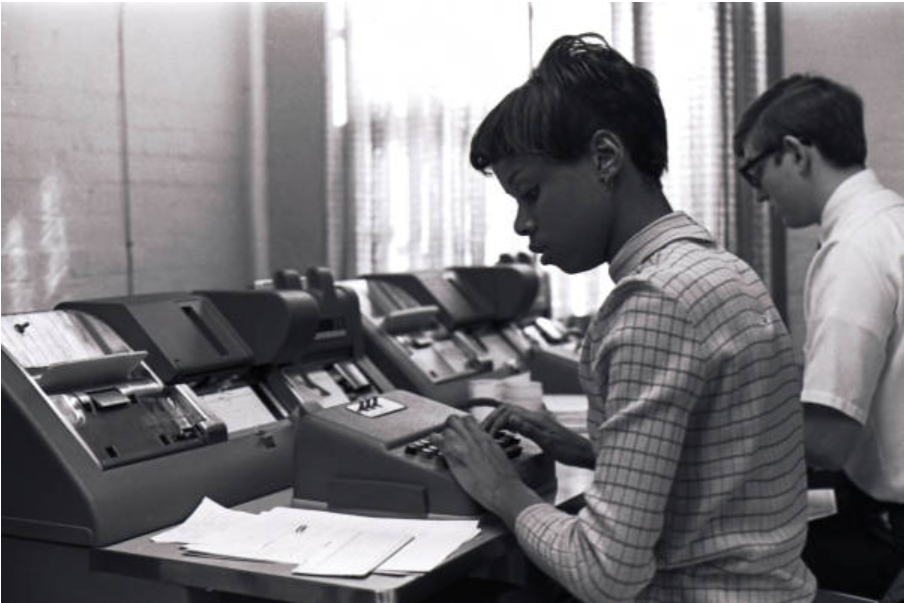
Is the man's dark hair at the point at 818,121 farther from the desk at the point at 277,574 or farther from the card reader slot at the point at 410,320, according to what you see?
the desk at the point at 277,574

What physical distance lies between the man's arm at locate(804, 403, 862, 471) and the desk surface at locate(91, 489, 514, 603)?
69cm

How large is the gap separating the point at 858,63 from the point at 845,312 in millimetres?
1894

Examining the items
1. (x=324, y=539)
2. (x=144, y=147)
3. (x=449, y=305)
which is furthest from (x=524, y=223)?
(x=144, y=147)

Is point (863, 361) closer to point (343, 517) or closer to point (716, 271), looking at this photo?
point (716, 271)

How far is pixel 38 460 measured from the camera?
141cm

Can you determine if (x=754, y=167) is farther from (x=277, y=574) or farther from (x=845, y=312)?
(x=277, y=574)

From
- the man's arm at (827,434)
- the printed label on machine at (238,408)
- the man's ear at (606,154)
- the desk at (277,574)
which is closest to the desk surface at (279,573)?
the desk at (277,574)

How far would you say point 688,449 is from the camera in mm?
1139

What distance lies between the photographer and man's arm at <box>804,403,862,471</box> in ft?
5.85

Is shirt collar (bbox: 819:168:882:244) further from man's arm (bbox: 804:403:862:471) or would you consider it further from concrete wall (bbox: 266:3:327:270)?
concrete wall (bbox: 266:3:327:270)

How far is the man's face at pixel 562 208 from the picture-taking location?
48.1 inches

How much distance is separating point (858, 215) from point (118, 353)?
1.35 metres

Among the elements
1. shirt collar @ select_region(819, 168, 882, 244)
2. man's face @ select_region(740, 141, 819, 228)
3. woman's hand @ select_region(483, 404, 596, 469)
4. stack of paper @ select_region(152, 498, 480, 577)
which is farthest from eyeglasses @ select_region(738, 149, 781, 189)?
stack of paper @ select_region(152, 498, 480, 577)

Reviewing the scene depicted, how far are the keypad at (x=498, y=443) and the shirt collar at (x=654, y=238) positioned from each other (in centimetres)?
40
